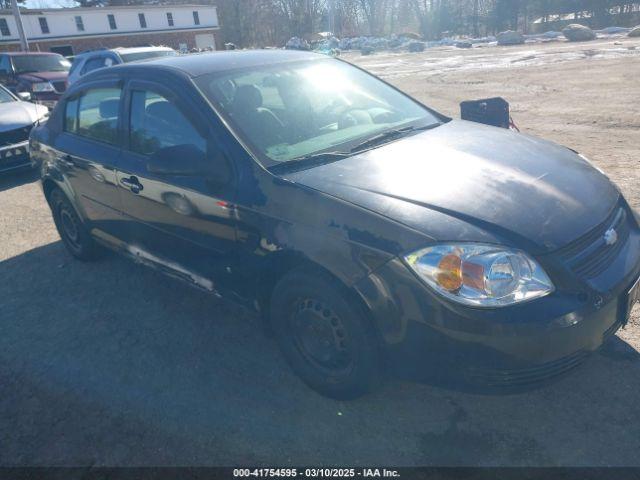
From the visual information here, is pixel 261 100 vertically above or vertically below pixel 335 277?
above

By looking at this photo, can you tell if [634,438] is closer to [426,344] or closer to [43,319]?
[426,344]

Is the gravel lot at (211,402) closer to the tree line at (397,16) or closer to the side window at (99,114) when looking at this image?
the side window at (99,114)

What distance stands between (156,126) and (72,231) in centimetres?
206

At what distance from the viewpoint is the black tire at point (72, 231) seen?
4.68 metres

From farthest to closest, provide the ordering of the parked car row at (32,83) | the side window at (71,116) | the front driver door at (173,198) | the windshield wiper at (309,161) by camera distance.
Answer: the parked car row at (32,83)
the side window at (71,116)
the front driver door at (173,198)
the windshield wiper at (309,161)

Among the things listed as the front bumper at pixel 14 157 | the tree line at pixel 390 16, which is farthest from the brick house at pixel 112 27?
the front bumper at pixel 14 157

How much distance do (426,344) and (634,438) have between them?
1.10 m

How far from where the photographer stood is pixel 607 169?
6.16m

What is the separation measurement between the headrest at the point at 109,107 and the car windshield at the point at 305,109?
91cm

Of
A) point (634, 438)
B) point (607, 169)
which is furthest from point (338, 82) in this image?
point (607, 169)

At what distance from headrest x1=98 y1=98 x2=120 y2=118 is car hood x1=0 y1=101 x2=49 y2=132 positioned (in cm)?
474

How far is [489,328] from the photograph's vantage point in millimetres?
2160

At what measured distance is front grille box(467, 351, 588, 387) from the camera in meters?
2.23

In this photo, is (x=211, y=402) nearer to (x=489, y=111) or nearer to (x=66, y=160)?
(x=66, y=160)
